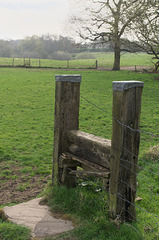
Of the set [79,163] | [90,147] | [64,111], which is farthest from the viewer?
[64,111]

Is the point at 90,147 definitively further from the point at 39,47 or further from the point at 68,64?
the point at 39,47

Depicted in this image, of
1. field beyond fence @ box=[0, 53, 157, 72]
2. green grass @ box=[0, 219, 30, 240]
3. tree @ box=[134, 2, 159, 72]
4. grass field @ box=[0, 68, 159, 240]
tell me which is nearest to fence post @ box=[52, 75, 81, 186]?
grass field @ box=[0, 68, 159, 240]

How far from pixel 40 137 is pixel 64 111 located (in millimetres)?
4370

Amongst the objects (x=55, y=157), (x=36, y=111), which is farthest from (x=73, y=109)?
(x=36, y=111)

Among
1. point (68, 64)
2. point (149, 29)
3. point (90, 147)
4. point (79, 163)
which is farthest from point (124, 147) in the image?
point (68, 64)

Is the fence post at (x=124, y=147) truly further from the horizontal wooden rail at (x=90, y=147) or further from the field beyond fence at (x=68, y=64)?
the field beyond fence at (x=68, y=64)

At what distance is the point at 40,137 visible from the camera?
8.32m

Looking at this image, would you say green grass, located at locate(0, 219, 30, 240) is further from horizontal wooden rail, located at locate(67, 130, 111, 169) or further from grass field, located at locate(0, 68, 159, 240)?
horizontal wooden rail, located at locate(67, 130, 111, 169)

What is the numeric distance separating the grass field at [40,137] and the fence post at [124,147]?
0.26 m

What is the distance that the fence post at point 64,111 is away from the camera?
4.04 metres

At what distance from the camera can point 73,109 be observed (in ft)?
13.6

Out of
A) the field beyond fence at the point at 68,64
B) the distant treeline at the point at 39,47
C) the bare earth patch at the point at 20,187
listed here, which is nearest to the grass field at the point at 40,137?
the bare earth patch at the point at 20,187

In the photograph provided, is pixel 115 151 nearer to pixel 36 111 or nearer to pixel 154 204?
pixel 154 204

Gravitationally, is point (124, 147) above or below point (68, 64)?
below
